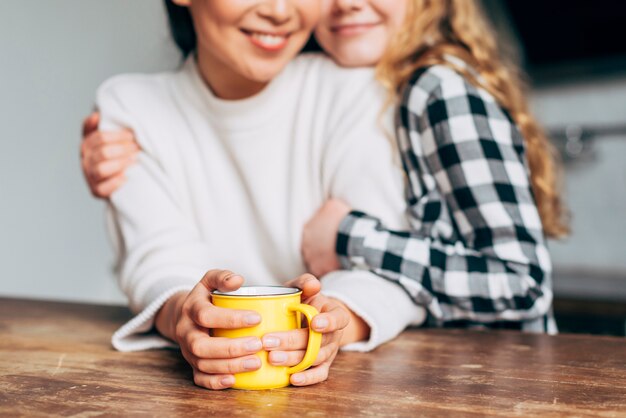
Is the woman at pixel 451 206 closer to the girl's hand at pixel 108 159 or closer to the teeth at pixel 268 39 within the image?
the teeth at pixel 268 39

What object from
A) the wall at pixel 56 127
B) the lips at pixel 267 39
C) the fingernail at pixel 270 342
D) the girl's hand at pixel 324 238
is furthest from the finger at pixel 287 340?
the wall at pixel 56 127

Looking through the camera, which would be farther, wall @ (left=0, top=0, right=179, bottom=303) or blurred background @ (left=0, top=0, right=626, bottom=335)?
wall @ (left=0, top=0, right=179, bottom=303)

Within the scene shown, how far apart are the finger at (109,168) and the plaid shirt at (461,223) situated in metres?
0.40

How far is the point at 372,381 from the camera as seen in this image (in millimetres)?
764

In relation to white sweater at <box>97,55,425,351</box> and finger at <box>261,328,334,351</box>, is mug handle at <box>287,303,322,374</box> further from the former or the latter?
white sweater at <box>97,55,425,351</box>

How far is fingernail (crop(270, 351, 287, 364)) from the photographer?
713 millimetres

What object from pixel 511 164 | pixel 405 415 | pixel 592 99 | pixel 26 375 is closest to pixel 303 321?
pixel 405 415

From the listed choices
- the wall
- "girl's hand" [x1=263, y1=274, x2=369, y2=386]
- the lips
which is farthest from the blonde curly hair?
the wall

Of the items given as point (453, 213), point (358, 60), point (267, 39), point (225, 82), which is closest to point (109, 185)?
point (225, 82)

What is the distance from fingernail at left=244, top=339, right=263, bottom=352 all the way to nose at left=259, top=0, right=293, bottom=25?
0.56 meters

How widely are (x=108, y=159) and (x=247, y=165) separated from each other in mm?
235

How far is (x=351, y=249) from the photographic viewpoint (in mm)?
1080

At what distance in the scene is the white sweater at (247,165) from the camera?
1160 millimetres

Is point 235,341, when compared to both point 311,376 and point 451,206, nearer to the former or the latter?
point 311,376
